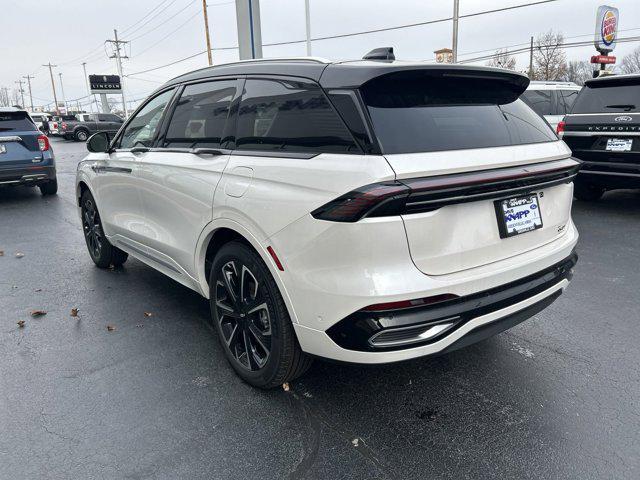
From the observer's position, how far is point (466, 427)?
253cm

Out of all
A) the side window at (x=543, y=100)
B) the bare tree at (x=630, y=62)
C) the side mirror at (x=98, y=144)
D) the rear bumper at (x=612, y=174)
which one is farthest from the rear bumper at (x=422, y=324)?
the bare tree at (x=630, y=62)

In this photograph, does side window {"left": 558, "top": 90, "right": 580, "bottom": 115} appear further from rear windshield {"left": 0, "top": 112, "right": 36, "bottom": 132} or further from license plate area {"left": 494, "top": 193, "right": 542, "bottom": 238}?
rear windshield {"left": 0, "top": 112, "right": 36, "bottom": 132}

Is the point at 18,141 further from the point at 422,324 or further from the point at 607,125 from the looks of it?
the point at 607,125

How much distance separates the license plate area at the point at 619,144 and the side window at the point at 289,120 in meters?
5.66

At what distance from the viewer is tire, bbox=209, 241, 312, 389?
2568 millimetres

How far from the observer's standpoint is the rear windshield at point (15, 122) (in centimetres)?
921

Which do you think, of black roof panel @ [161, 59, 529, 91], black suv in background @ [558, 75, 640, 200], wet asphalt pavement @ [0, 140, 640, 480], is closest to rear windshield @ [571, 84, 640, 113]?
black suv in background @ [558, 75, 640, 200]

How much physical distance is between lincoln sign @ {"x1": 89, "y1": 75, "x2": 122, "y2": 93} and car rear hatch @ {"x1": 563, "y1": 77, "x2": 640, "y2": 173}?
52.0 m

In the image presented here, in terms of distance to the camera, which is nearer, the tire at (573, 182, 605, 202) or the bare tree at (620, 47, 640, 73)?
the tire at (573, 182, 605, 202)

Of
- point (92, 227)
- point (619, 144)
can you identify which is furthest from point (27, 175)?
point (619, 144)

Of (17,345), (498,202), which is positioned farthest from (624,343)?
(17,345)

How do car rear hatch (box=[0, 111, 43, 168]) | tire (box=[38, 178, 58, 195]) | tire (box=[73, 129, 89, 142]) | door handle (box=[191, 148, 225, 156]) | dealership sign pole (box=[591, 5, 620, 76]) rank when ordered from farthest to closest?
tire (box=[73, 129, 89, 142]) < dealership sign pole (box=[591, 5, 620, 76]) < tire (box=[38, 178, 58, 195]) < car rear hatch (box=[0, 111, 43, 168]) < door handle (box=[191, 148, 225, 156])

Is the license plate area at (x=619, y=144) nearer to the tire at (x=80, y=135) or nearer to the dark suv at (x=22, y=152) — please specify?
the dark suv at (x=22, y=152)

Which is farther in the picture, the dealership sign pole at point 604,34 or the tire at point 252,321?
the dealership sign pole at point 604,34
